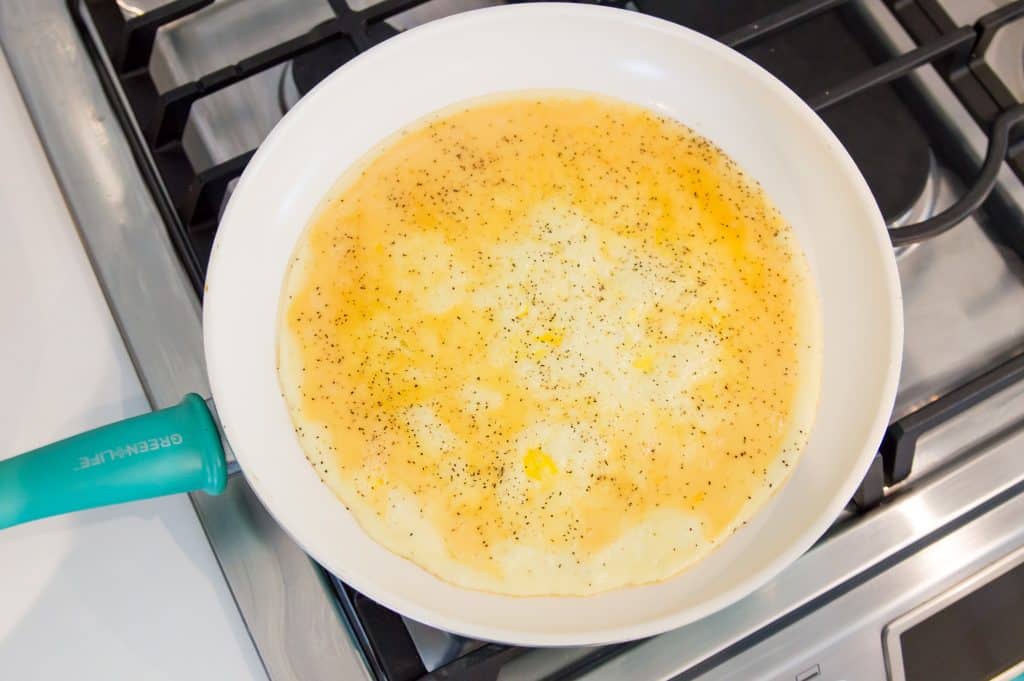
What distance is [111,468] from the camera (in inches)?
23.7

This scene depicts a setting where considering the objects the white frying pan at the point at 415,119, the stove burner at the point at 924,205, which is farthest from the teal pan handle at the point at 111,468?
the stove burner at the point at 924,205

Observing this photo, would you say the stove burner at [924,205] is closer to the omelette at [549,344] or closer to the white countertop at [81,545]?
the omelette at [549,344]

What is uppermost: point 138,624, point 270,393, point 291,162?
point 291,162

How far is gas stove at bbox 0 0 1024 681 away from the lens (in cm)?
65

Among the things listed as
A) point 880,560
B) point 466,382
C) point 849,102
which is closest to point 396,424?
point 466,382

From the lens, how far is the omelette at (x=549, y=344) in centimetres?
67

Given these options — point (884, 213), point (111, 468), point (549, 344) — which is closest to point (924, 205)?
point (884, 213)

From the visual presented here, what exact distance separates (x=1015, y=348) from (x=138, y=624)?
64 cm

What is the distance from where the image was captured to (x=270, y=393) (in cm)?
70

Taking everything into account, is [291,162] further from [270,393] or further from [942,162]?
[942,162]

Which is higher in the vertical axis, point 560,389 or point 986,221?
point 986,221

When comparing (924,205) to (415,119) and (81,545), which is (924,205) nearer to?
(415,119)

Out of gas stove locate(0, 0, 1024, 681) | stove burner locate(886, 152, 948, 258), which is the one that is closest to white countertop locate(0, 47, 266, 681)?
gas stove locate(0, 0, 1024, 681)

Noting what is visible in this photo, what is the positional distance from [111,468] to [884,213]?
57 cm
